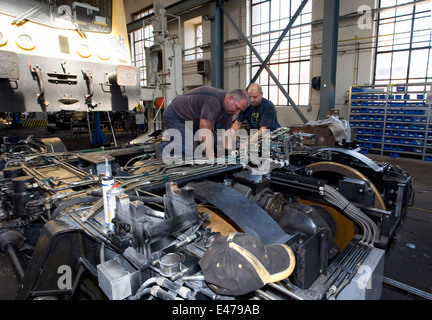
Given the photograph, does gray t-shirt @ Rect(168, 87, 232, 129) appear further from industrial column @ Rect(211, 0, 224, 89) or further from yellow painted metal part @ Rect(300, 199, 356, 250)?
industrial column @ Rect(211, 0, 224, 89)

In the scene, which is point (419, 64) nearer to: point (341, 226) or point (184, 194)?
point (341, 226)

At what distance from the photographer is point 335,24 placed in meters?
6.89

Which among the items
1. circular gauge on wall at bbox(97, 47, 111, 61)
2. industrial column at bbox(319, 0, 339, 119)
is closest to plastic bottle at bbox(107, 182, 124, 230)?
circular gauge on wall at bbox(97, 47, 111, 61)

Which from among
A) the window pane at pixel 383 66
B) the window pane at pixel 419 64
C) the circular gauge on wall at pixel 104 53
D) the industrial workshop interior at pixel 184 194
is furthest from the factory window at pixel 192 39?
the circular gauge on wall at pixel 104 53

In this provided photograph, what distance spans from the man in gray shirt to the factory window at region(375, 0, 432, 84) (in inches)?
289

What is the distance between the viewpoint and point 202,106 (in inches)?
109

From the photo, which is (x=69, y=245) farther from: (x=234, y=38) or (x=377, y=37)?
(x=234, y=38)

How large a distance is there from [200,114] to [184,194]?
1603mm

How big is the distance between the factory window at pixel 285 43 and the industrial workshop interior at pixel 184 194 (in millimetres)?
2779

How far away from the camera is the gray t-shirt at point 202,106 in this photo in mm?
2676

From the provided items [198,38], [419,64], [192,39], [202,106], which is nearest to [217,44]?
[198,38]

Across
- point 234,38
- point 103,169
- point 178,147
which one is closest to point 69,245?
point 103,169

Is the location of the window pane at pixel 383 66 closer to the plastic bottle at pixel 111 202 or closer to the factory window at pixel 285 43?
the factory window at pixel 285 43

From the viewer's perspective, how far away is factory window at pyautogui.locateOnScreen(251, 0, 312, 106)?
31.4 feet
